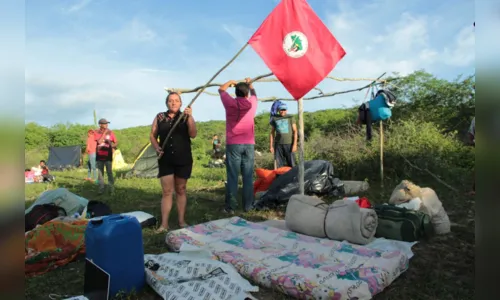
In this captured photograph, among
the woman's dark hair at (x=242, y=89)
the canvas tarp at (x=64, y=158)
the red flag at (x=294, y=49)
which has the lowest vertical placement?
the canvas tarp at (x=64, y=158)

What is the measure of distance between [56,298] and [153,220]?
189 centimetres

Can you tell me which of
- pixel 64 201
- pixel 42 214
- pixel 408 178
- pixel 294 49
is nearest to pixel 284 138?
pixel 408 178

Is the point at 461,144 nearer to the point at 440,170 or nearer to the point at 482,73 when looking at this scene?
the point at 440,170

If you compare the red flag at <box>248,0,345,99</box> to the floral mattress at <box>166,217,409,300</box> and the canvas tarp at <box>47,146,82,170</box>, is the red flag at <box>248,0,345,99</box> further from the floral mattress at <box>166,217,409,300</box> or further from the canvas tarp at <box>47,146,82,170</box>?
the canvas tarp at <box>47,146,82,170</box>

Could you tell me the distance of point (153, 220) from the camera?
14.4ft

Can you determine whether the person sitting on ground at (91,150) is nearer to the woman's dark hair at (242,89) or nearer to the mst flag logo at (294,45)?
the woman's dark hair at (242,89)

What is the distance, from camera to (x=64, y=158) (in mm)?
17781

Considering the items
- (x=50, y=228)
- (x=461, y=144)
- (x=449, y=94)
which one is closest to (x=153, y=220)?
(x=50, y=228)

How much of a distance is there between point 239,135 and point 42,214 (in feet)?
8.43

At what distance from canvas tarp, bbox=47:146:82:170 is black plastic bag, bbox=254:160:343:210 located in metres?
15.1

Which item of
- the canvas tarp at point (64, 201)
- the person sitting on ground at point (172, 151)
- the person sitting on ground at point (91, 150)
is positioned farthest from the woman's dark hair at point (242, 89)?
the person sitting on ground at point (91, 150)

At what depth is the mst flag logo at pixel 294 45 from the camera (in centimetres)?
401

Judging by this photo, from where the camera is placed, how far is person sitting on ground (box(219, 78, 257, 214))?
4.70 m

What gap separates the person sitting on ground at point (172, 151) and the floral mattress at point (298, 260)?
1.68 ft
